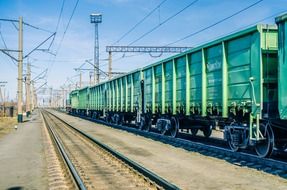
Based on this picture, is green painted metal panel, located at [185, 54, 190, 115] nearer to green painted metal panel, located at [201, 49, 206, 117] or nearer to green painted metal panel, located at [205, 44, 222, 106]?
green painted metal panel, located at [201, 49, 206, 117]

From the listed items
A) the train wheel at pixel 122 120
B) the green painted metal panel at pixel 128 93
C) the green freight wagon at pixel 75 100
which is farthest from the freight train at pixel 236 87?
the green freight wagon at pixel 75 100

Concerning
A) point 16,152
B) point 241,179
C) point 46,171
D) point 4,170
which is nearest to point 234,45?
point 241,179

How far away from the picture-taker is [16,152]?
48.8ft

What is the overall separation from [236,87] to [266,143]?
1911 mm

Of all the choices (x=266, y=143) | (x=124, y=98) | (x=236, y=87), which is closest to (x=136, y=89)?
(x=124, y=98)

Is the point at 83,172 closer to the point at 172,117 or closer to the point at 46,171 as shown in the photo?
the point at 46,171

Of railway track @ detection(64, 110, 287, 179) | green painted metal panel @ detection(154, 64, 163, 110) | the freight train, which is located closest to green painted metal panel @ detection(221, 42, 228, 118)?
the freight train

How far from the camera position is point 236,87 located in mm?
11797

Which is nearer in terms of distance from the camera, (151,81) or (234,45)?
(234,45)

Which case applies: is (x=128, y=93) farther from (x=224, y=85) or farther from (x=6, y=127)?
(x=224, y=85)

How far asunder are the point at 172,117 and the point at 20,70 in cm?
2000

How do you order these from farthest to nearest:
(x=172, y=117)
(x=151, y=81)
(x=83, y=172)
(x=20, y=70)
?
(x=20, y=70)
(x=151, y=81)
(x=172, y=117)
(x=83, y=172)

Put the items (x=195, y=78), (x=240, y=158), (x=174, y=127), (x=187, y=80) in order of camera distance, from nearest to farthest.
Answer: (x=240, y=158) → (x=195, y=78) → (x=187, y=80) → (x=174, y=127)

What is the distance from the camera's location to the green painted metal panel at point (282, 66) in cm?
980
